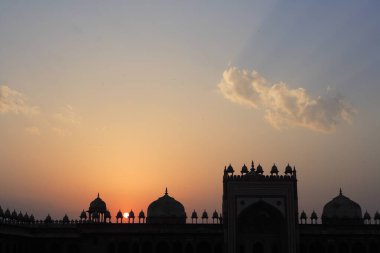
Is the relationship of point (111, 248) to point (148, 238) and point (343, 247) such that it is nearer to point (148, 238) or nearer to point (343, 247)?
point (148, 238)

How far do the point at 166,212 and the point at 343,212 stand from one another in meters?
20.4

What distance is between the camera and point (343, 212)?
6475 centimetres

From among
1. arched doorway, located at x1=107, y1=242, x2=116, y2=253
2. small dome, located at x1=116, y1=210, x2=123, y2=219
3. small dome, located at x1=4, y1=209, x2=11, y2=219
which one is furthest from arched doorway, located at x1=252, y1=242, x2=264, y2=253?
small dome, located at x1=4, y1=209, x2=11, y2=219

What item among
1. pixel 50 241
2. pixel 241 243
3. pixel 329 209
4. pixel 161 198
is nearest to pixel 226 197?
pixel 241 243

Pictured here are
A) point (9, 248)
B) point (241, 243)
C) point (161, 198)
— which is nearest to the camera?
point (9, 248)

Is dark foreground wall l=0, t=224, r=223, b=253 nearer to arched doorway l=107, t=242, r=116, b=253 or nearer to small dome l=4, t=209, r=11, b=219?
arched doorway l=107, t=242, r=116, b=253

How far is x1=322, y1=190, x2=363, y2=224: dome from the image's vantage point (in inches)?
2527

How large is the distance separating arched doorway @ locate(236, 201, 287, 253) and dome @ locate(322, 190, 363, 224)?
26.8 feet

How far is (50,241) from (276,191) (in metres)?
24.8

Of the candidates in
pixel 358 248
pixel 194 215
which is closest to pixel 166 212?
pixel 194 215

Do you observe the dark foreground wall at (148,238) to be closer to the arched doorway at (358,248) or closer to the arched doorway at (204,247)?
the arched doorway at (204,247)

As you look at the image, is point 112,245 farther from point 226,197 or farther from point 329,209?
point 329,209

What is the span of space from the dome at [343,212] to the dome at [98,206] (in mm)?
25384

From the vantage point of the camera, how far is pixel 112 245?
5847 centimetres
